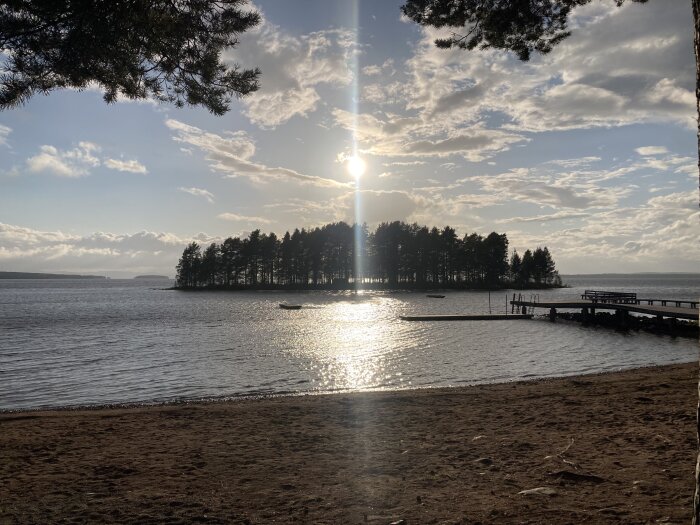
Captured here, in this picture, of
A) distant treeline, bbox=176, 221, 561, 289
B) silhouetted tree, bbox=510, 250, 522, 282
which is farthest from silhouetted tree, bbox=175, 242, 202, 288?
silhouetted tree, bbox=510, 250, 522, 282

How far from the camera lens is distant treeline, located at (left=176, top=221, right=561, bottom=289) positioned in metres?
137

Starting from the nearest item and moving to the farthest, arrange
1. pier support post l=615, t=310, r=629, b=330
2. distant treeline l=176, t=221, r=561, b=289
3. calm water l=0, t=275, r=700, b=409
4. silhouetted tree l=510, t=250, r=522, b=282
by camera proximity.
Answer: calm water l=0, t=275, r=700, b=409
pier support post l=615, t=310, r=629, b=330
distant treeline l=176, t=221, r=561, b=289
silhouetted tree l=510, t=250, r=522, b=282

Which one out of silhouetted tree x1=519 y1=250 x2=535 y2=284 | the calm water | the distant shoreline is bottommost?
the calm water

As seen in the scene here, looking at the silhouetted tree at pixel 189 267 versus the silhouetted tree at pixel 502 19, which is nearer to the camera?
the silhouetted tree at pixel 502 19

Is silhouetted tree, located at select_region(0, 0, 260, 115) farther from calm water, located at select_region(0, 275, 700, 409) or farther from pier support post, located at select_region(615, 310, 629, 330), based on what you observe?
pier support post, located at select_region(615, 310, 629, 330)

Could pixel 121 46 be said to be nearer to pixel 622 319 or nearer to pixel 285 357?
pixel 285 357

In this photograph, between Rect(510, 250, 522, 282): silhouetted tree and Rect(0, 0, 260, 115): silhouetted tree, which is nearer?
Rect(0, 0, 260, 115): silhouetted tree

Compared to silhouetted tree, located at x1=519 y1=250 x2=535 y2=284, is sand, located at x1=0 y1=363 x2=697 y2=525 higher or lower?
lower

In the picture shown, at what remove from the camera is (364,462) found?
26.4ft

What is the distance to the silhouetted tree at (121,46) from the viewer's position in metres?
8.22

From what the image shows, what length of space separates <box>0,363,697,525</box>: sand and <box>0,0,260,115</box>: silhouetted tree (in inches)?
270

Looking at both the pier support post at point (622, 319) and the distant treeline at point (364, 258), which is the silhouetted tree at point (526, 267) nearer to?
the distant treeline at point (364, 258)

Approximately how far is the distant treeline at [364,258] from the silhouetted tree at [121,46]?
12501 centimetres

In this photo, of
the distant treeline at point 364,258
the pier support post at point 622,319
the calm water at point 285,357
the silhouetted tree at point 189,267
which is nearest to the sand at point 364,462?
the calm water at point 285,357
